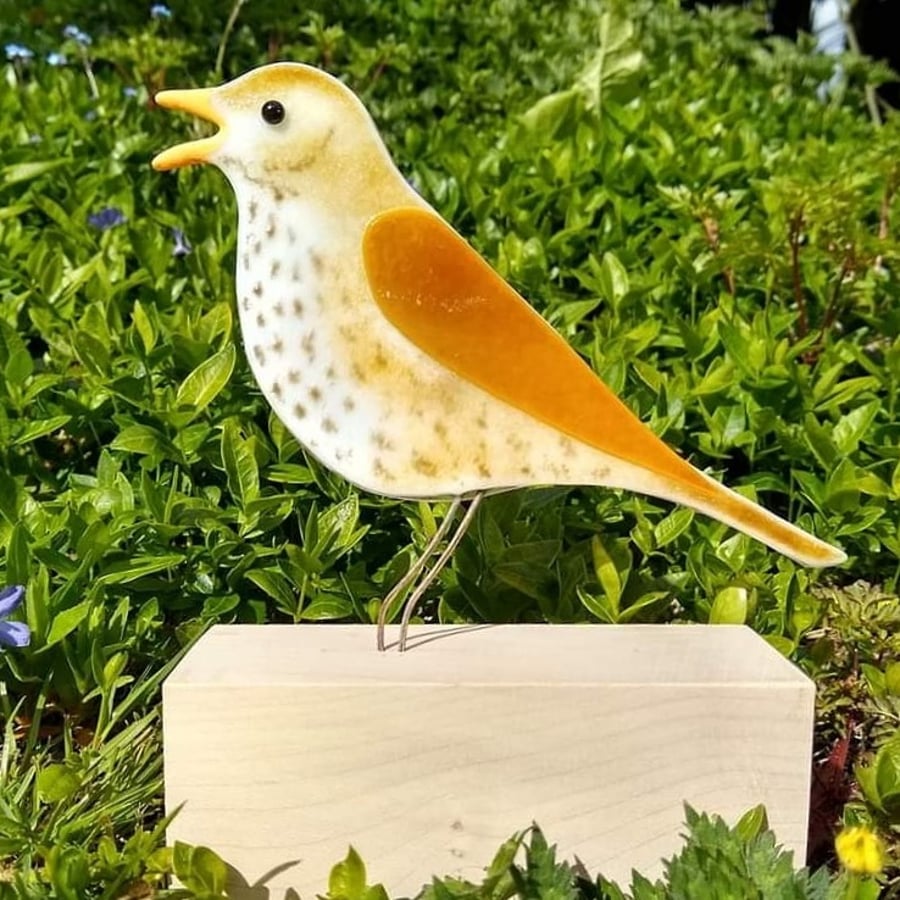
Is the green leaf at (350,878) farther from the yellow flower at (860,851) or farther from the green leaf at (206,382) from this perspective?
the green leaf at (206,382)

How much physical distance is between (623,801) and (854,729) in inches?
22.8

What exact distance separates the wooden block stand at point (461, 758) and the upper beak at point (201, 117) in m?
0.66

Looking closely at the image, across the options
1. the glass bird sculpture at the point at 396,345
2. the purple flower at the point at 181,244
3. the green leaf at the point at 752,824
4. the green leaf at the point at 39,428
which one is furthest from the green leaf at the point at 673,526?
the purple flower at the point at 181,244

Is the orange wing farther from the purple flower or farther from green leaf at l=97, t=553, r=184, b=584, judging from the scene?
the purple flower

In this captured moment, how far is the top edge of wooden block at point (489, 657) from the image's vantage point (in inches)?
56.7

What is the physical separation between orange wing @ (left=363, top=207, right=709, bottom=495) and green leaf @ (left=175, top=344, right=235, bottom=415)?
0.64 meters

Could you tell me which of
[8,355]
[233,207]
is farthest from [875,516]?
[233,207]

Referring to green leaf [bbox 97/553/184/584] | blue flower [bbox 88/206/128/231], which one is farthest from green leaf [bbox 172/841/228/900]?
blue flower [bbox 88/206/128/231]

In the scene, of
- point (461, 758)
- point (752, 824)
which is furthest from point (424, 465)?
point (752, 824)

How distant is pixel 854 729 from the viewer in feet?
6.14

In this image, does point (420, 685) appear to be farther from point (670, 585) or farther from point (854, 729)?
point (854, 729)

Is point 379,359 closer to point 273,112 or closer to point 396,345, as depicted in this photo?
point 396,345

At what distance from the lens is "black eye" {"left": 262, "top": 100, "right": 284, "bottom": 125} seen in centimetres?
151

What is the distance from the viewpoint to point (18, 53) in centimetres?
473
